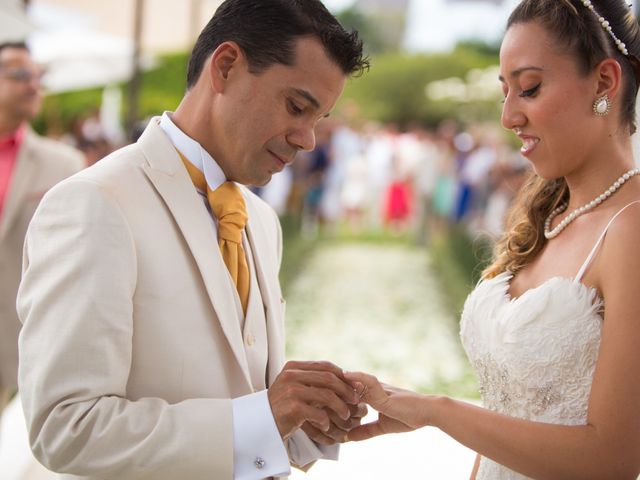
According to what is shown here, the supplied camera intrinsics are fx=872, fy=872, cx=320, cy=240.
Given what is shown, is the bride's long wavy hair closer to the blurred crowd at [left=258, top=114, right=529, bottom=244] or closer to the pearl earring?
the pearl earring

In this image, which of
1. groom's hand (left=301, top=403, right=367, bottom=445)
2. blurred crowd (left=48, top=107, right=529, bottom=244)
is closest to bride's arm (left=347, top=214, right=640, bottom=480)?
groom's hand (left=301, top=403, right=367, bottom=445)

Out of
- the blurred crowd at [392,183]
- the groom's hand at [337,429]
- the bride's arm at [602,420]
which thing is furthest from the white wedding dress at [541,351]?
the blurred crowd at [392,183]

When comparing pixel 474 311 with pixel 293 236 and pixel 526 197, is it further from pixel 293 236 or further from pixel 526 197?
pixel 293 236

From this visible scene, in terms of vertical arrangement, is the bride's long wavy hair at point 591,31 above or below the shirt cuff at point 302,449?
above

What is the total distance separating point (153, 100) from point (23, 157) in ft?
62.3

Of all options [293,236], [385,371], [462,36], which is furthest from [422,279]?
[462,36]

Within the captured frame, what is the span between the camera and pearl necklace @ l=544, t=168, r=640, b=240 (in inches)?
97.3

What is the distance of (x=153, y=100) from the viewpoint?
23359mm

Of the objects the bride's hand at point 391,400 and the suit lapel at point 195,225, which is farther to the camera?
the bride's hand at point 391,400

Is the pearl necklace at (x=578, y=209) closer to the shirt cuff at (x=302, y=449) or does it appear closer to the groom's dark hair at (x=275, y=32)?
the groom's dark hair at (x=275, y=32)

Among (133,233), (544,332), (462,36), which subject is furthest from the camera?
(462,36)

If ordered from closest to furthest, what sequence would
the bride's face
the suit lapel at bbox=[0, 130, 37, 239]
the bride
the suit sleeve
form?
1. the suit sleeve
2. the bride
3. the bride's face
4. the suit lapel at bbox=[0, 130, 37, 239]

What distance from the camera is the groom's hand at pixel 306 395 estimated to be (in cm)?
222

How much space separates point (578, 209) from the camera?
2607 mm
